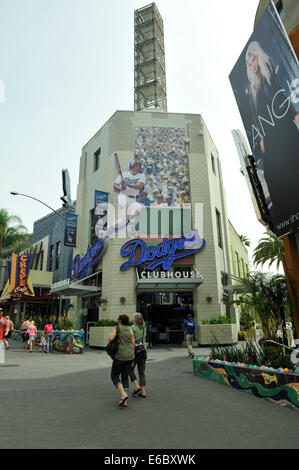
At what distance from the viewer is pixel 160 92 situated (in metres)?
33.3

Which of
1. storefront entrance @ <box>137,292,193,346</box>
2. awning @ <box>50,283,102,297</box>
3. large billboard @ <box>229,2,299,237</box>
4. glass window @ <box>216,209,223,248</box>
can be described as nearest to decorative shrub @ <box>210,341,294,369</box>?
large billboard @ <box>229,2,299,237</box>

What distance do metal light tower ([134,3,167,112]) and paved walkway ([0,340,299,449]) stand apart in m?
29.4

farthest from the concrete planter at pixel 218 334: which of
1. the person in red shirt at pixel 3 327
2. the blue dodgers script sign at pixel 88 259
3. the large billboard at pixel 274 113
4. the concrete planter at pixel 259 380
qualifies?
the person in red shirt at pixel 3 327

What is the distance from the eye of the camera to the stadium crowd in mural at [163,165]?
2145cm

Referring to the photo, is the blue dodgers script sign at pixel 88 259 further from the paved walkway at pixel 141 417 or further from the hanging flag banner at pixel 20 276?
the paved walkway at pixel 141 417

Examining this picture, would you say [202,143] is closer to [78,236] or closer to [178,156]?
[178,156]

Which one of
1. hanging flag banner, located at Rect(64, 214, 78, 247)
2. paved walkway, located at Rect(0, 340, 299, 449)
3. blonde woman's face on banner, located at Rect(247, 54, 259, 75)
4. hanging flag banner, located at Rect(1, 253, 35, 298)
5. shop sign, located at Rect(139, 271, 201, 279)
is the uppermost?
blonde woman's face on banner, located at Rect(247, 54, 259, 75)

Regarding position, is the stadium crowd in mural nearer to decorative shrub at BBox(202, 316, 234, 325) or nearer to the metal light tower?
decorative shrub at BBox(202, 316, 234, 325)

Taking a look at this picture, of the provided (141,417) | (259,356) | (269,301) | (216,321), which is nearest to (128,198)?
(216,321)

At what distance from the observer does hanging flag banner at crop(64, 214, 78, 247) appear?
22859 millimetres

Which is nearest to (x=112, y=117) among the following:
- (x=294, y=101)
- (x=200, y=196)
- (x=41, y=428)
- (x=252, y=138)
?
(x=200, y=196)

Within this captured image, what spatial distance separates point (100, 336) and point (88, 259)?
564 cm

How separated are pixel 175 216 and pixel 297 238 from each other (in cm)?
1068

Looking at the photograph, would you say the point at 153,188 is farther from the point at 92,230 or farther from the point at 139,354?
the point at 139,354
